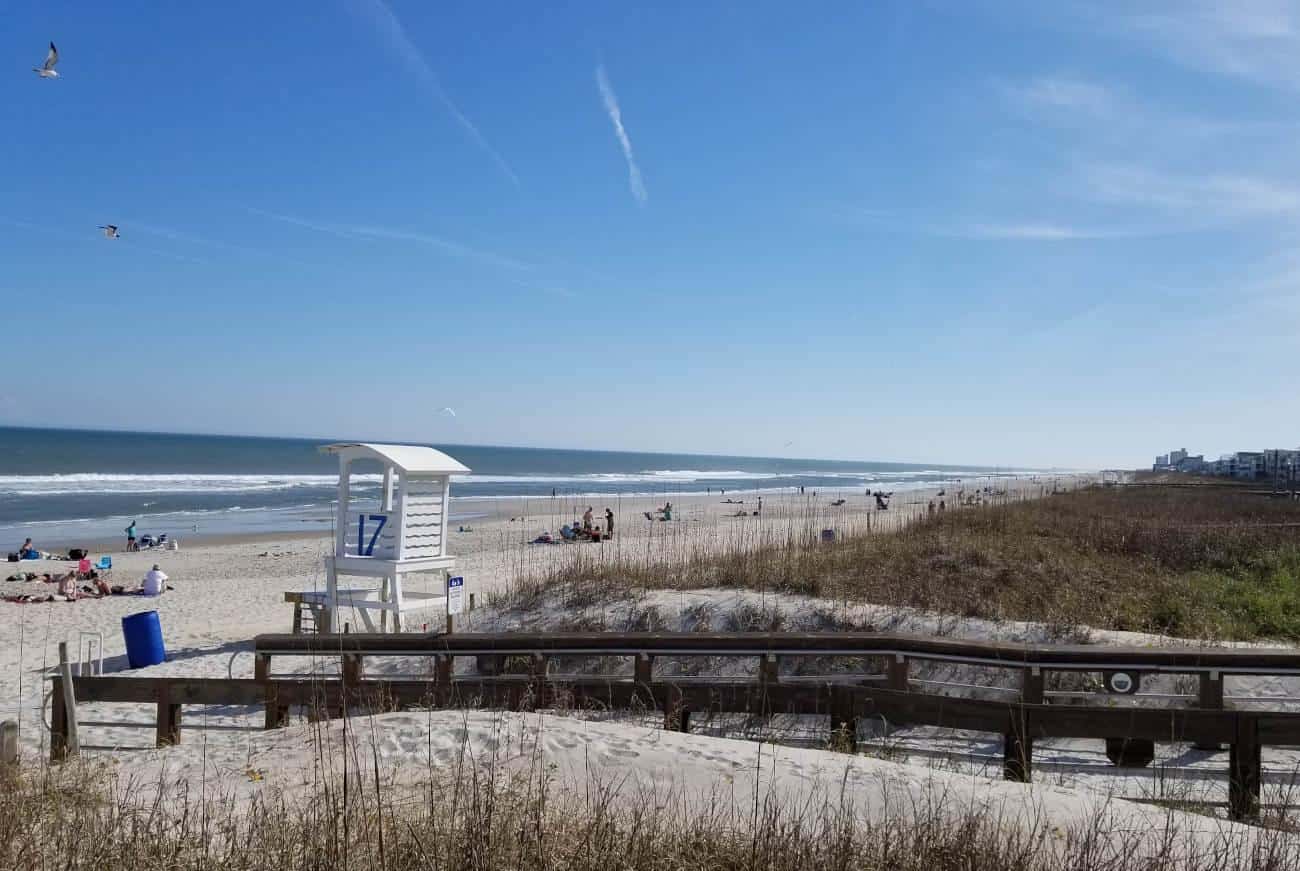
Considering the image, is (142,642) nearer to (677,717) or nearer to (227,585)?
(677,717)

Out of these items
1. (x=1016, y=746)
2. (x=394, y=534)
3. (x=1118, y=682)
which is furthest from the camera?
→ (x=394, y=534)

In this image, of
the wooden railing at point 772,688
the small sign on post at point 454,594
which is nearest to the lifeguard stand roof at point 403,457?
the small sign on post at point 454,594

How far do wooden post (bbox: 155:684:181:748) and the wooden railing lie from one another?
0.01 meters

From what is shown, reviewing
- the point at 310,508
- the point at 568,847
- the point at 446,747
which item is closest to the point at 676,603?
the point at 446,747

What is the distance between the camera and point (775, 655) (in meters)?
7.21

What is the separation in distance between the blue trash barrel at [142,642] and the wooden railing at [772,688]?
5.08 m

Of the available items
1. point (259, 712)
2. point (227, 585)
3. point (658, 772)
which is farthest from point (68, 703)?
point (227, 585)

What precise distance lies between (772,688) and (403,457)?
654cm

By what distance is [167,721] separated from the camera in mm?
7332

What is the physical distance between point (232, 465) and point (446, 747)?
280ft

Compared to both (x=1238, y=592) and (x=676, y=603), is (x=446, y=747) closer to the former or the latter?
(x=676, y=603)

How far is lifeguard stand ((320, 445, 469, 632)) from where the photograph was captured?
37.4 ft

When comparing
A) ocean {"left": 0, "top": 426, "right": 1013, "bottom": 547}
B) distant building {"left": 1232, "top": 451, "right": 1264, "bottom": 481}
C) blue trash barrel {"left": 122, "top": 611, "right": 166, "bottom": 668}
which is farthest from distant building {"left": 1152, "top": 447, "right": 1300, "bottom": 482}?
blue trash barrel {"left": 122, "top": 611, "right": 166, "bottom": 668}

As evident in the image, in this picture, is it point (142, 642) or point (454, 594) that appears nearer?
point (454, 594)
